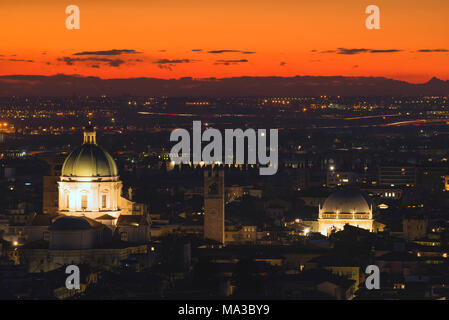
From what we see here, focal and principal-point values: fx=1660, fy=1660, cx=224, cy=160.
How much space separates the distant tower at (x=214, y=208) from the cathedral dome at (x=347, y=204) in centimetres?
839

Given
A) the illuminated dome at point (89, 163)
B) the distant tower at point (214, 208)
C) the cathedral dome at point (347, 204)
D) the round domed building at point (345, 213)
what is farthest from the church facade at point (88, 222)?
the cathedral dome at point (347, 204)

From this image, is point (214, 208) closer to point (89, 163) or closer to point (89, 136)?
point (89, 136)

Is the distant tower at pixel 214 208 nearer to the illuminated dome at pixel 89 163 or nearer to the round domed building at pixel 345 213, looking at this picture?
the round domed building at pixel 345 213

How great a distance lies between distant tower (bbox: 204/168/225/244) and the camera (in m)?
Result: 71.4

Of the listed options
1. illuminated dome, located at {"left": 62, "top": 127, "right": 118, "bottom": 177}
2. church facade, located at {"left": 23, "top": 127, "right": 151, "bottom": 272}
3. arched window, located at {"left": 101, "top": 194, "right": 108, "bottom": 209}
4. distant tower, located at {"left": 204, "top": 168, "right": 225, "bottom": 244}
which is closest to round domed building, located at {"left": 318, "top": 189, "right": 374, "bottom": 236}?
distant tower, located at {"left": 204, "top": 168, "right": 225, "bottom": 244}

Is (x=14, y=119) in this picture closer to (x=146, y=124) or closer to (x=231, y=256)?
(x=146, y=124)

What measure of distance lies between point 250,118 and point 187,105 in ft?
24.5

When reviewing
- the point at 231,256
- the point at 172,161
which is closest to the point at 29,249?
the point at 231,256

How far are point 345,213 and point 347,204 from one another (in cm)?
62

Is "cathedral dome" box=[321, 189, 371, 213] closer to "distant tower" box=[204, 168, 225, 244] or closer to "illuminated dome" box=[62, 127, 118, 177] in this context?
"distant tower" box=[204, 168, 225, 244]

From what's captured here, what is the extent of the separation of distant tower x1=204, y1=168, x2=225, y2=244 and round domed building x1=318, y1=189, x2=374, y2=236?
769cm

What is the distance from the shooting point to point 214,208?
72.7 m

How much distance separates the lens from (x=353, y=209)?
80.5 metres

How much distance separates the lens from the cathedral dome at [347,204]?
80.6 meters
